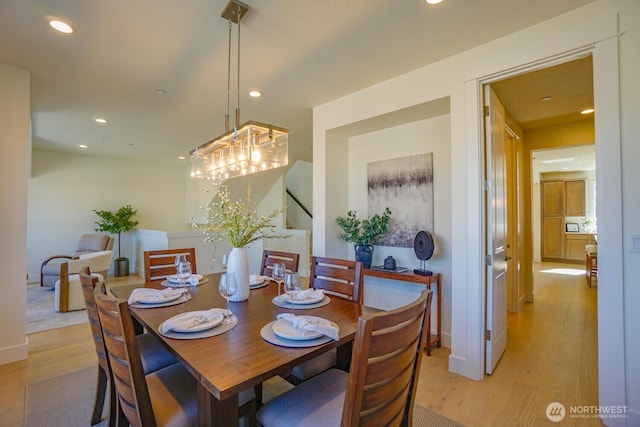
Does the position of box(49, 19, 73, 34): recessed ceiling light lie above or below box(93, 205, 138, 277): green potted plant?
above

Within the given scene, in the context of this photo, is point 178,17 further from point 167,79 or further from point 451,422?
point 451,422

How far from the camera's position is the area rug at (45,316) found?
3514 millimetres

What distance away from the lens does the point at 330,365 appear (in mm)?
1778

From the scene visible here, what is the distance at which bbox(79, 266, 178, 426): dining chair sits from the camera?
1.45m

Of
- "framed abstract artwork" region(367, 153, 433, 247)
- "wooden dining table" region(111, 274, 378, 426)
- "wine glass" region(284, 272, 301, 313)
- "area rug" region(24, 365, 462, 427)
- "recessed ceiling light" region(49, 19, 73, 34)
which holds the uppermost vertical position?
"recessed ceiling light" region(49, 19, 73, 34)

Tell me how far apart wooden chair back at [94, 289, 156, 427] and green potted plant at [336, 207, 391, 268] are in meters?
2.39

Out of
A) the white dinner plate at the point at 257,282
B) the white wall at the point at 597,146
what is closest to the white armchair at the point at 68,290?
the white dinner plate at the point at 257,282

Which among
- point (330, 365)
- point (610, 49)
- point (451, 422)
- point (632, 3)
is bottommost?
point (451, 422)

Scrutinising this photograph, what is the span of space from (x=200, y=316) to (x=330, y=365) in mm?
819

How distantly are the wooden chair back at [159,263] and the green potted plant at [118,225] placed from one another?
4598 millimetres

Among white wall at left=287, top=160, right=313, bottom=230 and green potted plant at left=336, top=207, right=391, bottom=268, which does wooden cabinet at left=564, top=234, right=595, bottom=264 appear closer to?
white wall at left=287, top=160, right=313, bottom=230

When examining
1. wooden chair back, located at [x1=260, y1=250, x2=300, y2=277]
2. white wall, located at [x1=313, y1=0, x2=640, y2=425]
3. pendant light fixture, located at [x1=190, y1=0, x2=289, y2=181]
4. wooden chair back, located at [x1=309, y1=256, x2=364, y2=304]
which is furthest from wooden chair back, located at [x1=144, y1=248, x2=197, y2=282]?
white wall, located at [x1=313, y1=0, x2=640, y2=425]

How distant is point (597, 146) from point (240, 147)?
235cm

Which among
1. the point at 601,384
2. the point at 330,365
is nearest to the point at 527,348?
the point at 601,384
